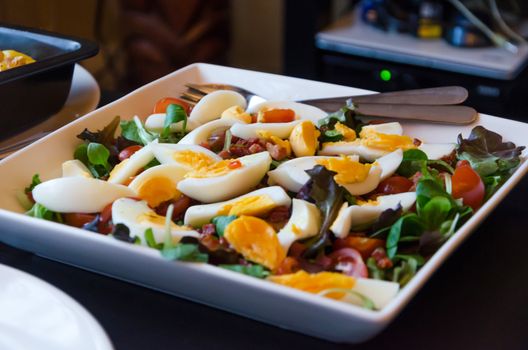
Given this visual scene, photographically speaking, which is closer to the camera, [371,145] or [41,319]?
[41,319]

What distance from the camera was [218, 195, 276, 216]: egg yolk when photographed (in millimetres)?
989

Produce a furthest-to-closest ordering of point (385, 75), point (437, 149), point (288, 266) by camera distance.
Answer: point (385, 75) → point (437, 149) → point (288, 266)

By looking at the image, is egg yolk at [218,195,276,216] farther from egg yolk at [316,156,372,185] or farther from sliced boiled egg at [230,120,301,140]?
sliced boiled egg at [230,120,301,140]

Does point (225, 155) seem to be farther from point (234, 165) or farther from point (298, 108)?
point (298, 108)

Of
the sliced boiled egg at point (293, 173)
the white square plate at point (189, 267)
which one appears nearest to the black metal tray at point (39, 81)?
the white square plate at point (189, 267)

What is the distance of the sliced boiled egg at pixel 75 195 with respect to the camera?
1.01m

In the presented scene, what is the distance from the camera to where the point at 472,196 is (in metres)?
1.06

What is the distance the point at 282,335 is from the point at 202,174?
282 mm

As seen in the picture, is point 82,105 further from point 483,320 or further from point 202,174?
point 483,320

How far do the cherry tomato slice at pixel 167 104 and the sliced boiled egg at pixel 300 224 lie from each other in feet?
1.47

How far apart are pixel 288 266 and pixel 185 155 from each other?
309 mm

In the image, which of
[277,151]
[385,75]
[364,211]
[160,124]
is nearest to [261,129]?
[277,151]

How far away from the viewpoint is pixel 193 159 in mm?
1121

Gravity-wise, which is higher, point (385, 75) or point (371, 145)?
point (371, 145)
